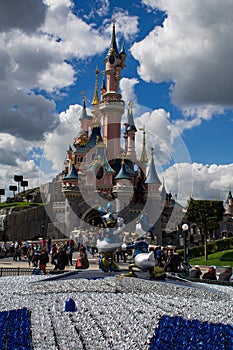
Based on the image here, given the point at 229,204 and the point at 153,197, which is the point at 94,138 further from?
the point at 229,204

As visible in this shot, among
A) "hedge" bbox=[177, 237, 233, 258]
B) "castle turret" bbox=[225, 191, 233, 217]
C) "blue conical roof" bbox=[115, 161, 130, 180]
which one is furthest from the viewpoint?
"castle turret" bbox=[225, 191, 233, 217]

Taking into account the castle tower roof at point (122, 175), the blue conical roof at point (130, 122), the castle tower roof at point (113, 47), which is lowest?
the castle tower roof at point (122, 175)

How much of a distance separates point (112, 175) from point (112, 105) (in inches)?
331

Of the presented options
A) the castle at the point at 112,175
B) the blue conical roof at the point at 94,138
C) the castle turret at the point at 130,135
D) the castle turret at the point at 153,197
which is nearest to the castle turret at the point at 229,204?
the castle at the point at 112,175

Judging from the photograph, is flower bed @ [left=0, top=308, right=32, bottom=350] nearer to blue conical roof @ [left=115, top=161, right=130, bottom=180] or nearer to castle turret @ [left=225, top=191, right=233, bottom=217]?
blue conical roof @ [left=115, top=161, right=130, bottom=180]

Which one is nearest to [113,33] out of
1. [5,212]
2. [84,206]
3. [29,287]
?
[84,206]

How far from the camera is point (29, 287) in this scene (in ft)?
32.4

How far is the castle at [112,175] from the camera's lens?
41875mm

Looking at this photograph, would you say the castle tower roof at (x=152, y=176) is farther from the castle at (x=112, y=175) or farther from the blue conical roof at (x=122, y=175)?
the blue conical roof at (x=122, y=175)

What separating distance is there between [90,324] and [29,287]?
3.83 m

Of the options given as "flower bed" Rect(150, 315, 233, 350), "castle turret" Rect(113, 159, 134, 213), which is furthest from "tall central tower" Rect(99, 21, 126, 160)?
"flower bed" Rect(150, 315, 233, 350)

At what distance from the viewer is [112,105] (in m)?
46.2

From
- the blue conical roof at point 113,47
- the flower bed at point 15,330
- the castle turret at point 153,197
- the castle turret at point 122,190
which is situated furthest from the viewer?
the blue conical roof at point 113,47

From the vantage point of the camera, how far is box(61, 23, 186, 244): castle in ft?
137
